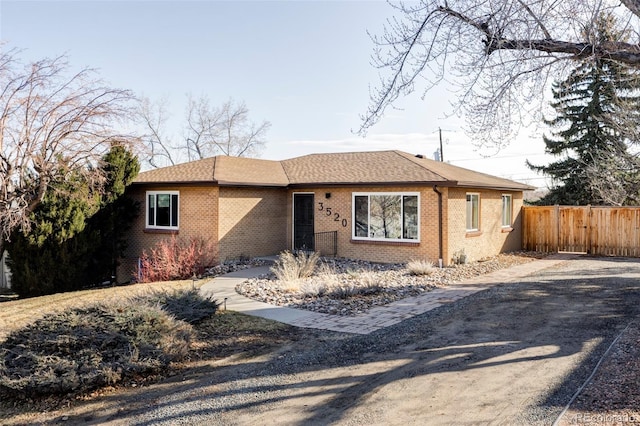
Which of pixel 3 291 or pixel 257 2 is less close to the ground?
pixel 257 2

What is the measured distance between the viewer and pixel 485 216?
17.1m

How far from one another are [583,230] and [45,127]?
18.9 metres

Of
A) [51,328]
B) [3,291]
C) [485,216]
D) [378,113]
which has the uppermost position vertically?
[378,113]

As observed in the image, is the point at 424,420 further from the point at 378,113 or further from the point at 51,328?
the point at 378,113

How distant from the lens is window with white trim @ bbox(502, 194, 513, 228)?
18828 millimetres

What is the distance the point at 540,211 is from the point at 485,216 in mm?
4373

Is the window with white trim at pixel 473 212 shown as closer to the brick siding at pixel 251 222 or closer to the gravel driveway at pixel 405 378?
the brick siding at pixel 251 222

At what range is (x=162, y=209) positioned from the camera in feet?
54.3

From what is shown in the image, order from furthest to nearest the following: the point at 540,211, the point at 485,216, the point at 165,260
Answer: the point at 540,211 → the point at 485,216 → the point at 165,260

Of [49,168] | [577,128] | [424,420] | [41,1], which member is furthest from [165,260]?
[577,128]

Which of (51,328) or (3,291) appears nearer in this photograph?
(51,328)

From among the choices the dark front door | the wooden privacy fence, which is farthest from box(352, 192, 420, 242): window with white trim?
the wooden privacy fence

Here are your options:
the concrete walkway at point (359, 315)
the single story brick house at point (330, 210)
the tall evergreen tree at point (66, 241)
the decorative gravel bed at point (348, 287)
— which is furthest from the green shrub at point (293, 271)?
the tall evergreen tree at point (66, 241)

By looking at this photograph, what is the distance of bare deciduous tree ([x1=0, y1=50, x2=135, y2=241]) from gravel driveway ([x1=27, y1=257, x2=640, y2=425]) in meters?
5.12
